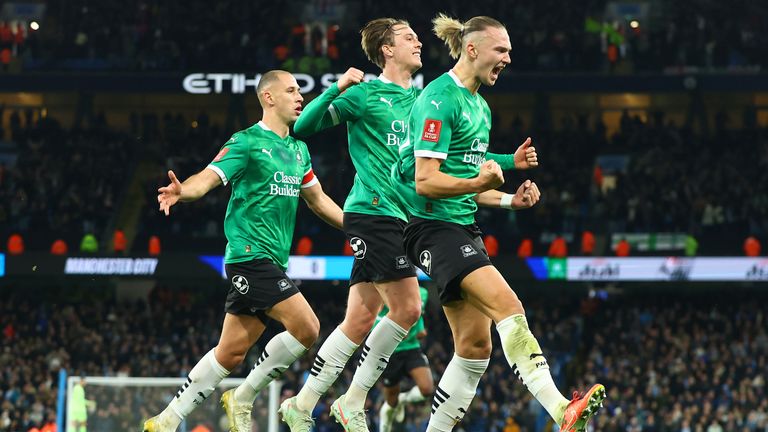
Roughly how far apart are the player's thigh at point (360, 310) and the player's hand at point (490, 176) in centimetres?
220

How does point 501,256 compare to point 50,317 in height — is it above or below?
above

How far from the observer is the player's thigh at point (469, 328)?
316 inches

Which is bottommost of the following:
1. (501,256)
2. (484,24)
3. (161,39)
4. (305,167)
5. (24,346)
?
(24,346)

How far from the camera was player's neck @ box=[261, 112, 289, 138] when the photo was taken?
9.70 meters

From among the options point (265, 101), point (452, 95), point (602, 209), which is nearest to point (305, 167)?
point (265, 101)

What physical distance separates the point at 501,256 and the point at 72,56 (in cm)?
1368

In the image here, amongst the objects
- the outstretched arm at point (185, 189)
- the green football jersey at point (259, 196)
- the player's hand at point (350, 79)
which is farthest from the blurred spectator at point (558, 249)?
the outstretched arm at point (185, 189)

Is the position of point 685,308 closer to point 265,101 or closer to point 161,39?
point 161,39

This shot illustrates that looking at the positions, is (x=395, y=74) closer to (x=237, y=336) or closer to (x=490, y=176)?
(x=237, y=336)

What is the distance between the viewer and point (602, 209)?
33.3 m

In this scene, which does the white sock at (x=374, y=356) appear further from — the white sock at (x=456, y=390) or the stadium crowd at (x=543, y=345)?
the stadium crowd at (x=543, y=345)

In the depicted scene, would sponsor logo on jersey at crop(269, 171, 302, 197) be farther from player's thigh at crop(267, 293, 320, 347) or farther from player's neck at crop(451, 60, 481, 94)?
player's neck at crop(451, 60, 481, 94)

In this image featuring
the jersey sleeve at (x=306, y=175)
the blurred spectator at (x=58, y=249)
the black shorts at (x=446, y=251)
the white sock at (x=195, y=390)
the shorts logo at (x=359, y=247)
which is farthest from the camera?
the blurred spectator at (x=58, y=249)

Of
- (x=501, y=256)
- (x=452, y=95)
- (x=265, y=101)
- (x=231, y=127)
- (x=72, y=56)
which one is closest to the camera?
(x=452, y=95)
